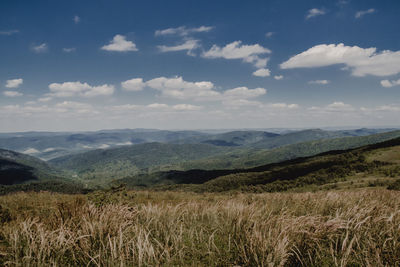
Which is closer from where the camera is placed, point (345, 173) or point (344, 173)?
point (345, 173)

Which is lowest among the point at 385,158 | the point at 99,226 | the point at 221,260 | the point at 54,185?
the point at 54,185

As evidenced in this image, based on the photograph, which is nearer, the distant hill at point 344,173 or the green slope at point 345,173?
the green slope at point 345,173

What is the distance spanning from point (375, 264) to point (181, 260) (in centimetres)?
276

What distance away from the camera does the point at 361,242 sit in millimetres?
3748

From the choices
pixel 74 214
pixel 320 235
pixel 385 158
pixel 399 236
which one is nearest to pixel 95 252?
pixel 74 214

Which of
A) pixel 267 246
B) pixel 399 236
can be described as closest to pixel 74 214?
pixel 267 246

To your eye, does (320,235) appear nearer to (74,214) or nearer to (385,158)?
(74,214)

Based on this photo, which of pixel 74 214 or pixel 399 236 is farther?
pixel 74 214

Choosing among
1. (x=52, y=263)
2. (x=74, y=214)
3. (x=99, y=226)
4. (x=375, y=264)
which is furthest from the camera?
(x=74, y=214)

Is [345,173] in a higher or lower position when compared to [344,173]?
higher

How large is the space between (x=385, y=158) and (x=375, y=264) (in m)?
74.5

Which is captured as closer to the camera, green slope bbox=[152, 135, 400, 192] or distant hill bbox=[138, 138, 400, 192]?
green slope bbox=[152, 135, 400, 192]

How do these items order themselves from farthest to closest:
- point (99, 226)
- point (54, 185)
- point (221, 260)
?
point (54, 185)
point (99, 226)
point (221, 260)

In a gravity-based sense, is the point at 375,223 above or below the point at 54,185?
above
